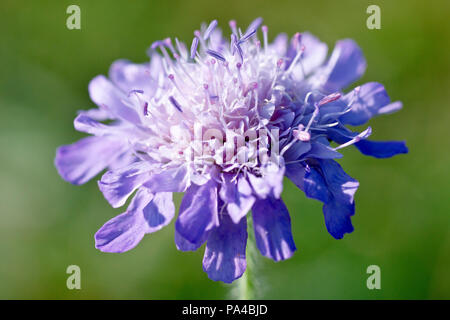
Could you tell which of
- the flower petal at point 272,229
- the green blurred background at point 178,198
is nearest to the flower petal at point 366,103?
the flower petal at point 272,229

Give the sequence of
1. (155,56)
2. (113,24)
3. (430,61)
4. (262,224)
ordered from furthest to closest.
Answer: (113,24), (430,61), (155,56), (262,224)

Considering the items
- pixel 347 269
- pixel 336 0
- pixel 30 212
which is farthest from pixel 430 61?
pixel 30 212

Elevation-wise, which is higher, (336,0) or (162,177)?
(336,0)

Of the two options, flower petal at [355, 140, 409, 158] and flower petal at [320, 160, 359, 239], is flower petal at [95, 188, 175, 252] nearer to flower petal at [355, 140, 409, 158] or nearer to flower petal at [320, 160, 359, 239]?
flower petal at [320, 160, 359, 239]

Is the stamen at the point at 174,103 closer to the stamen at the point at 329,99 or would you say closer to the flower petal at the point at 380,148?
the stamen at the point at 329,99

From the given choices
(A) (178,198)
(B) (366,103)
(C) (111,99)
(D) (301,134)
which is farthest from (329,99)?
(A) (178,198)

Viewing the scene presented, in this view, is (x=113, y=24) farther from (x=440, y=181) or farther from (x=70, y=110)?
(x=440, y=181)

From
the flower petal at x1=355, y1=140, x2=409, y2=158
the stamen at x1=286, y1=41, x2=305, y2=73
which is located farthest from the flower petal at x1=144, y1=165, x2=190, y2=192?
the flower petal at x1=355, y1=140, x2=409, y2=158
